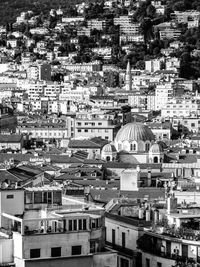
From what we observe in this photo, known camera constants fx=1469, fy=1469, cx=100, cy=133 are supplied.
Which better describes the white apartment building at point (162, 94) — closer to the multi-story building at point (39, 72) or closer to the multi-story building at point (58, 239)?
the multi-story building at point (39, 72)

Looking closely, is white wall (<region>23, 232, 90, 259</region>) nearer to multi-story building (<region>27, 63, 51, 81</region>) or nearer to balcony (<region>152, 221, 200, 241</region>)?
balcony (<region>152, 221, 200, 241</region>)

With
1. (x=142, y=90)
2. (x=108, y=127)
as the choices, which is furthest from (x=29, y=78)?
(x=108, y=127)

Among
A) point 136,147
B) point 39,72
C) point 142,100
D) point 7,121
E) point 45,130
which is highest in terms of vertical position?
point 39,72

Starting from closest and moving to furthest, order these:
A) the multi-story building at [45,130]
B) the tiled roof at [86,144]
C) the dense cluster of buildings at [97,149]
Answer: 1. the dense cluster of buildings at [97,149]
2. the tiled roof at [86,144]
3. the multi-story building at [45,130]

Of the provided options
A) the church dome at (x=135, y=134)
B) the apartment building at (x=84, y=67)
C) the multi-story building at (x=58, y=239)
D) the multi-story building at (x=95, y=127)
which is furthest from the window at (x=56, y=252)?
the apartment building at (x=84, y=67)

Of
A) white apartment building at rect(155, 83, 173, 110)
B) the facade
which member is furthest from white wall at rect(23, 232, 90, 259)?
white apartment building at rect(155, 83, 173, 110)

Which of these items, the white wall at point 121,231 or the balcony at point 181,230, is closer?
the balcony at point 181,230

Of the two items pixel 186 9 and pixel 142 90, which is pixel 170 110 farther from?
pixel 186 9

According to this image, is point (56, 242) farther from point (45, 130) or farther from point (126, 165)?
point (45, 130)

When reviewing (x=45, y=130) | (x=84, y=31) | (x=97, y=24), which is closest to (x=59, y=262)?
(x=45, y=130)
